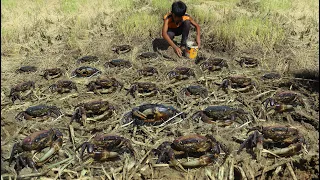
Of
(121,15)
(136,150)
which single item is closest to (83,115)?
(136,150)

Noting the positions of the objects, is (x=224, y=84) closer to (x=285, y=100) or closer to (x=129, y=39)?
(x=285, y=100)

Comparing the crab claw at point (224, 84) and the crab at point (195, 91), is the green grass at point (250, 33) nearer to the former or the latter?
the crab claw at point (224, 84)

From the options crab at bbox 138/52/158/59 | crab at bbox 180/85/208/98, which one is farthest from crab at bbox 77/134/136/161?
crab at bbox 138/52/158/59

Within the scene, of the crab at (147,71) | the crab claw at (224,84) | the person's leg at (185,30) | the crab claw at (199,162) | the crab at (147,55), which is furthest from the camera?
the person's leg at (185,30)

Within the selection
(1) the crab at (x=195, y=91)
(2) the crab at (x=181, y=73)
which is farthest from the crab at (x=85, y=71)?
(1) the crab at (x=195, y=91)

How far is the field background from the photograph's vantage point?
16.3 feet

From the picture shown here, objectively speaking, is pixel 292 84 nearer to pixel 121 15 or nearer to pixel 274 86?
pixel 274 86

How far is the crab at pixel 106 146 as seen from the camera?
378 centimetres

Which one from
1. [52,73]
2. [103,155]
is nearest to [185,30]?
[52,73]

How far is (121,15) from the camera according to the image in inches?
399

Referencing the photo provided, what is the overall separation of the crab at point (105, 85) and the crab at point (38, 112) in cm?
95

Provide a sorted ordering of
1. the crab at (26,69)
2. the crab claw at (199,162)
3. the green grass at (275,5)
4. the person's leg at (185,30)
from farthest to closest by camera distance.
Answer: the green grass at (275,5) → the person's leg at (185,30) → the crab at (26,69) → the crab claw at (199,162)

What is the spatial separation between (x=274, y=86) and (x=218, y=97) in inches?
43.7

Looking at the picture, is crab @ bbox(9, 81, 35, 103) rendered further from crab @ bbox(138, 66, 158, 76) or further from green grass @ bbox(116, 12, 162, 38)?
green grass @ bbox(116, 12, 162, 38)
